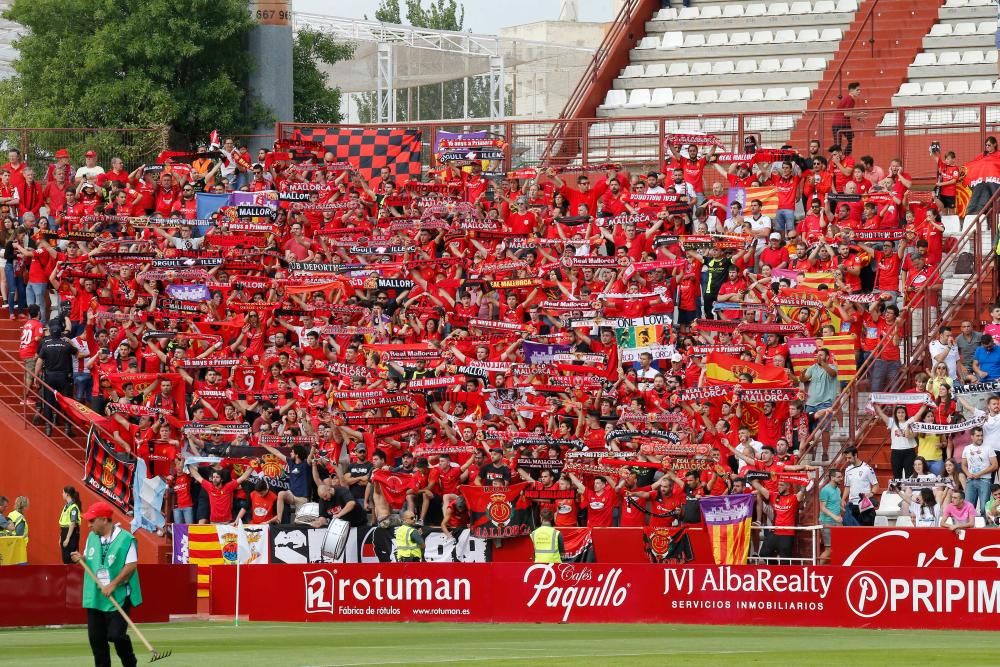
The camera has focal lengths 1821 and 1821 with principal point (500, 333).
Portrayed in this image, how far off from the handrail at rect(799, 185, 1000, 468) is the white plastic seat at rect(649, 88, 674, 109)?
11735 millimetres

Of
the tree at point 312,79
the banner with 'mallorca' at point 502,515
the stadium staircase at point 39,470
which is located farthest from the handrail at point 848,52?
the stadium staircase at point 39,470

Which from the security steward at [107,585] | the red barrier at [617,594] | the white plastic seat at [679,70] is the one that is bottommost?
the red barrier at [617,594]

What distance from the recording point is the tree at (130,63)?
40.2 m

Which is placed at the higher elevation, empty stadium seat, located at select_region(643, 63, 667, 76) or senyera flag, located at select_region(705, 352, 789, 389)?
empty stadium seat, located at select_region(643, 63, 667, 76)

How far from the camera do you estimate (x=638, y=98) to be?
40031 millimetres

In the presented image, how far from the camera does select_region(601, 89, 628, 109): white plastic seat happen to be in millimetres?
40031

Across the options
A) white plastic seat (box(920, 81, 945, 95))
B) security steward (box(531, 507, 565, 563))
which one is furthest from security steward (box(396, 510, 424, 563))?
white plastic seat (box(920, 81, 945, 95))

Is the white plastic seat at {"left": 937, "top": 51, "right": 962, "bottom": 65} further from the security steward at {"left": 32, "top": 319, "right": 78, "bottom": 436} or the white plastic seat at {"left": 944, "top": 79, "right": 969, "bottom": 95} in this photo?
the security steward at {"left": 32, "top": 319, "right": 78, "bottom": 436}

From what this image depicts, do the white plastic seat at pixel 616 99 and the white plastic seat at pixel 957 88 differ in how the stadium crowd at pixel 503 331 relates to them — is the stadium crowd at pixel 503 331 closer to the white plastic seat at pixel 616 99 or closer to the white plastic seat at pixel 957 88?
the white plastic seat at pixel 957 88

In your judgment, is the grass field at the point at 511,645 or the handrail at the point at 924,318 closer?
the grass field at the point at 511,645

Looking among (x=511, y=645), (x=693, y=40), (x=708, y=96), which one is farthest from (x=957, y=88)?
(x=511, y=645)

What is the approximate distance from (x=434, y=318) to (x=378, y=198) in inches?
211

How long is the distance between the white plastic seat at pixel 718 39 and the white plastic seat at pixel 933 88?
18.5 feet

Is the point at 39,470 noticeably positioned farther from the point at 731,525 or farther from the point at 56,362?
the point at 731,525
